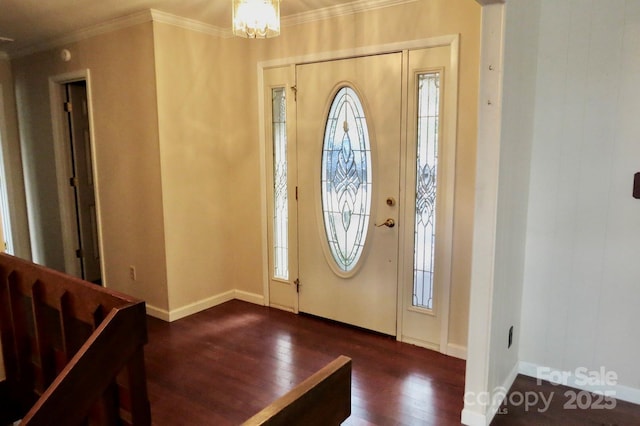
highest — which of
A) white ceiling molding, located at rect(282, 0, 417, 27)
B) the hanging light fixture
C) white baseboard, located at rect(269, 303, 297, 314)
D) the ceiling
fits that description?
the ceiling

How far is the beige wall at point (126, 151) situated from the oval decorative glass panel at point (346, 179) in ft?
4.38

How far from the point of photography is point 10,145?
4605 mm

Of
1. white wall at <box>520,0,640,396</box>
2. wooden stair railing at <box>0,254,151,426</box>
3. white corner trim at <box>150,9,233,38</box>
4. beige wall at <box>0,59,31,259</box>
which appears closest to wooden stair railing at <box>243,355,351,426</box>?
wooden stair railing at <box>0,254,151,426</box>

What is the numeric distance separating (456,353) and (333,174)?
1.53 meters

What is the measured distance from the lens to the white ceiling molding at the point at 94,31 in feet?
10.8

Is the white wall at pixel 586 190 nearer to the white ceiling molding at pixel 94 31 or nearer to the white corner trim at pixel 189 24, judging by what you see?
the white corner trim at pixel 189 24

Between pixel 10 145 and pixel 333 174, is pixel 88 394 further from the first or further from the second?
pixel 10 145

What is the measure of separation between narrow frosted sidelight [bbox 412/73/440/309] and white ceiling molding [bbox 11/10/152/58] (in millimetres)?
2127

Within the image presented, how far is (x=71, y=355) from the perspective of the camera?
1.95 metres

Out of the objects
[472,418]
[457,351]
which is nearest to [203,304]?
[457,351]

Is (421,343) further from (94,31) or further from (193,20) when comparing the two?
(94,31)

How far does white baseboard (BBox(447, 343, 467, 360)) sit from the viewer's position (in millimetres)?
2865

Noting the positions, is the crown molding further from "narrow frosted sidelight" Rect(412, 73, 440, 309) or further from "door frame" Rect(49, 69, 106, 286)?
"narrow frosted sidelight" Rect(412, 73, 440, 309)

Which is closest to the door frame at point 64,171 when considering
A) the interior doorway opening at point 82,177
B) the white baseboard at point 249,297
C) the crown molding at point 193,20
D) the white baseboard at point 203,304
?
the interior doorway opening at point 82,177
